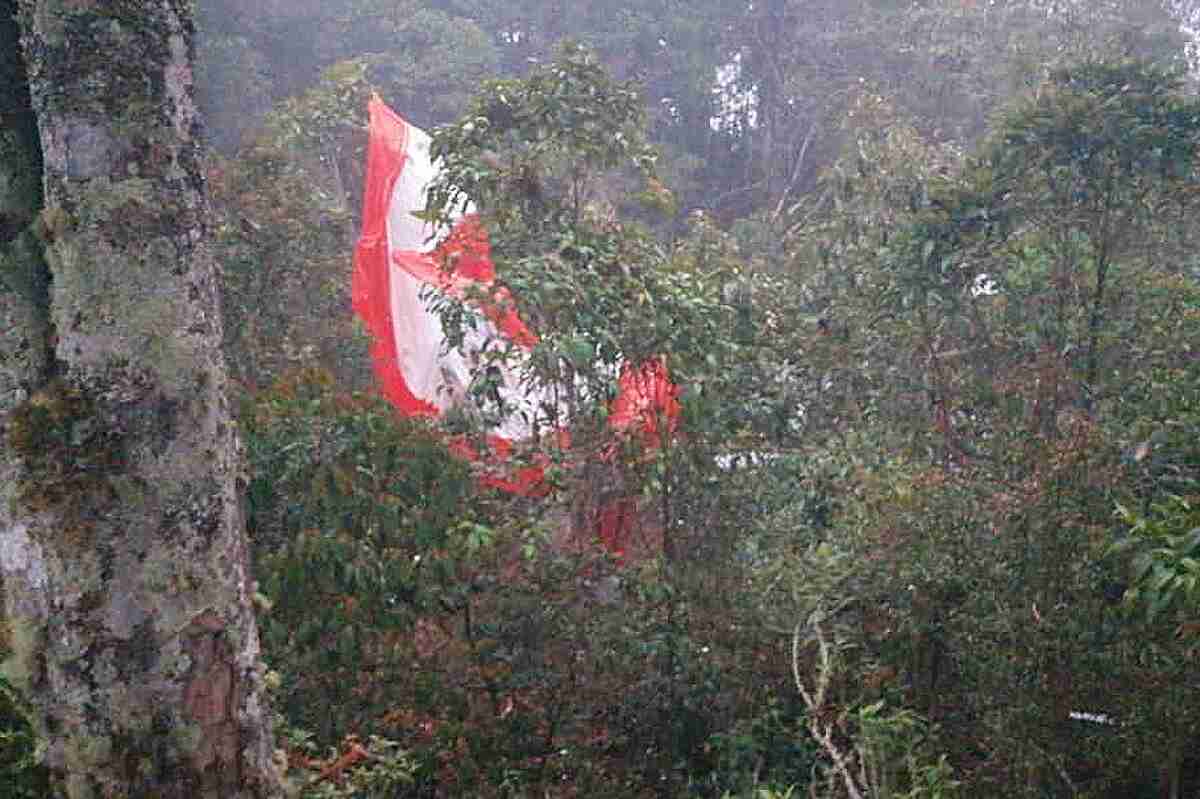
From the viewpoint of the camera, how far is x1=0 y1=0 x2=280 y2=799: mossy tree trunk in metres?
1.52

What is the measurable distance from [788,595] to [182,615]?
235 cm

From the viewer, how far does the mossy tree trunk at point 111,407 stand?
1.52 m

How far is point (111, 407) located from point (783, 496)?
3.10m

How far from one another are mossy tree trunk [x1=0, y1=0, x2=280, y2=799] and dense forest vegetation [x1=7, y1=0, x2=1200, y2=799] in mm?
342

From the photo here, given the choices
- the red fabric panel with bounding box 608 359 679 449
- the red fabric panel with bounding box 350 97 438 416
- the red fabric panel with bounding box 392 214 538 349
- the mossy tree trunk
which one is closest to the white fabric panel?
the red fabric panel with bounding box 350 97 438 416

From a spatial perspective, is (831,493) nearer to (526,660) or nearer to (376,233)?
(526,660)

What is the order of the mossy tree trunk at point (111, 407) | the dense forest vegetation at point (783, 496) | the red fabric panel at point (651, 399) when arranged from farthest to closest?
the red fabric panel at point (651, 399)
the dense forest vegetation at point (783, 496)
the mossy tree trunk at point (111, 407)

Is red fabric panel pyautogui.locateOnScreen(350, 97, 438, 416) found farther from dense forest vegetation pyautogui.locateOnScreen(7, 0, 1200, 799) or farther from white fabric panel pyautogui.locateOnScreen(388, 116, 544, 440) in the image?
dense forest vegetation pyautogui.locateOnScreen(7, 0, 1200, 799)

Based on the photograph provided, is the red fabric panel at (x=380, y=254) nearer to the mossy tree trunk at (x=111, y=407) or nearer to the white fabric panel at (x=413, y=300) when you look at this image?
the white fabric panel at (x=413, y=300)

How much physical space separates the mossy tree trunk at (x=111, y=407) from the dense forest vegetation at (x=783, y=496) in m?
0.34

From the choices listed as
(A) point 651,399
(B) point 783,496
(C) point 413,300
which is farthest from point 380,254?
(B) point 783,496

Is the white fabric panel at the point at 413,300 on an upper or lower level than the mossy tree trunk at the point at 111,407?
upper

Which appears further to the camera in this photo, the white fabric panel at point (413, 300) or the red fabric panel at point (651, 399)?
the white fabric panel at point (413, 300)

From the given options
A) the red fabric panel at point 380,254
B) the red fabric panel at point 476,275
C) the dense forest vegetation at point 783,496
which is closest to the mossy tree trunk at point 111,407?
the dense forest vegetation at point 783,496
